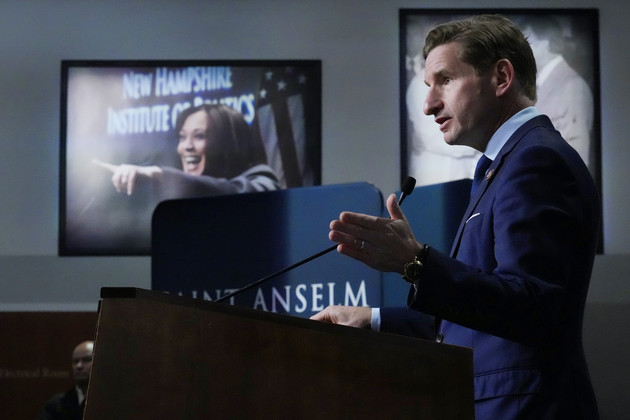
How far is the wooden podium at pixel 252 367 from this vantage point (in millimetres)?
1186

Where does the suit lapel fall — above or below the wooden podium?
above

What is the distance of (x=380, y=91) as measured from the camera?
5.98 metres

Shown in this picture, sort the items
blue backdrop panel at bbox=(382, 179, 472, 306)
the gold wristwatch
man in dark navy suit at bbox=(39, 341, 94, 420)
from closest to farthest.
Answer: the gold wristwatch, blue backdrop panel at bbox=(382, 179, 472, 306), man in dark navy suit at bbox=(39, 341, 94, 420)

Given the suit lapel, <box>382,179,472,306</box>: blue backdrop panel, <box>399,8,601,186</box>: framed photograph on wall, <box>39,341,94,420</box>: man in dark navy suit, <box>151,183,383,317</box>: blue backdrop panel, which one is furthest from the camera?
<box>399,8,601,186</box>: framed photograph on wall

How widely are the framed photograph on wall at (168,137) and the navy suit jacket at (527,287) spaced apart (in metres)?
4.19

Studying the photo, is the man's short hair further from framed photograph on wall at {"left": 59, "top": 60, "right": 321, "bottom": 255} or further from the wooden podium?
framed photograph on wall at {"left": 59, "top": 60, "right": 321, "bottom": 255}

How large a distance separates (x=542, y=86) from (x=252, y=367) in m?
4.97

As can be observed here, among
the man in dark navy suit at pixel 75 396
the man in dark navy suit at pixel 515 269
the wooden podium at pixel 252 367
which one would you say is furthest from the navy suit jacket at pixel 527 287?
the man in dark navy suit at pixel 75 396

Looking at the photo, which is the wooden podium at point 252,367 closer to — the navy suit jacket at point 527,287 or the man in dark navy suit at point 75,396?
the navy suit jacket at point 527,287

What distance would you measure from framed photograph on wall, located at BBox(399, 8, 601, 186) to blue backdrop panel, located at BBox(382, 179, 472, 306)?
2.69 metres

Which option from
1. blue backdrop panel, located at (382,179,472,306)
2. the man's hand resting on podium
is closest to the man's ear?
the man's hand resting on podium

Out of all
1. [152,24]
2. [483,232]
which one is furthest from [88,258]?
[483,232]

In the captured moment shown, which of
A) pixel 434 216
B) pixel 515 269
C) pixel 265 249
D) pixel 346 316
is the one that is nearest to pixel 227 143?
pixel 265 249

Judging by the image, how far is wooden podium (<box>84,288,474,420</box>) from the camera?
1.19 metres
